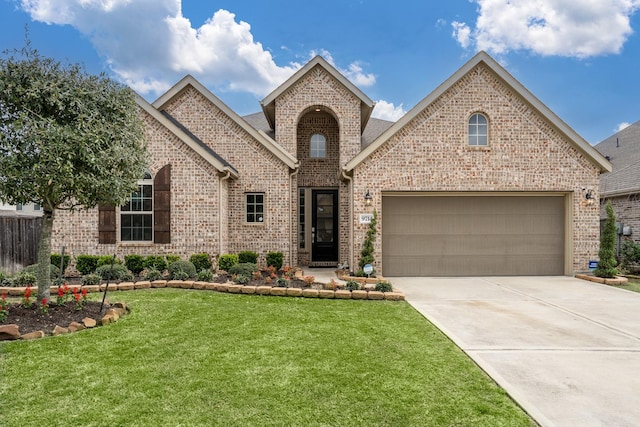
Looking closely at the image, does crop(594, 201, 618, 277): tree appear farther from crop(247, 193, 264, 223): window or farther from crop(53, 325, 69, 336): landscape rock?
crop(53, 325, 69, 336): landscape rock

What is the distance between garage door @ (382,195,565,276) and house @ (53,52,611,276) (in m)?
0.03

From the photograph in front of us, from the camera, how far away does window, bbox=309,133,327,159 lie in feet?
46.9

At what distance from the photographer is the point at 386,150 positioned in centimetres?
1112

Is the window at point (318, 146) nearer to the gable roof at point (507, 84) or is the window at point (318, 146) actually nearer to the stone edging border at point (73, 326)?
the gable roof at point (507, 84)

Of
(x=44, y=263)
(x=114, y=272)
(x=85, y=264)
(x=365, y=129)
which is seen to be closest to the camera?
(x=44, y=263)

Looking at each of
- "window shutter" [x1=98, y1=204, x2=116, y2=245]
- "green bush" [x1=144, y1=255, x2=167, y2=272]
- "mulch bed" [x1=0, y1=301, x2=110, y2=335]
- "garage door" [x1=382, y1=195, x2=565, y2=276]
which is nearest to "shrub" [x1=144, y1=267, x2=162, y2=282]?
"green bush" [x1=144, y1=255, x2=167, y2=272]

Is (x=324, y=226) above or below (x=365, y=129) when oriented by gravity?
below

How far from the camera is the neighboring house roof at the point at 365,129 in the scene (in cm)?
1540

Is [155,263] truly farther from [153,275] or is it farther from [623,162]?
[623,162]

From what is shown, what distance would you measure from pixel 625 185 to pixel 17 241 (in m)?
19.6

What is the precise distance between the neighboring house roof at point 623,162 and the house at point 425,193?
3571mm

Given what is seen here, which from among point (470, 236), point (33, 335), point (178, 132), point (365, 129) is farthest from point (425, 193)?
point (33, 335)

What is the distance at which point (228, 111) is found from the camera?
41.1 ft

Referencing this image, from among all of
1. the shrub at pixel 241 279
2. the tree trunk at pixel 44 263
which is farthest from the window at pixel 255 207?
the tree trunk at pixel 44 263
